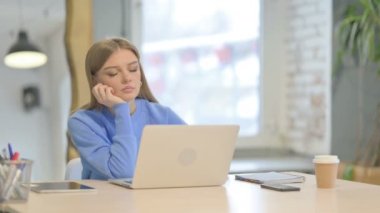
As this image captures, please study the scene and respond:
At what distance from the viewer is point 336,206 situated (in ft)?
5.43

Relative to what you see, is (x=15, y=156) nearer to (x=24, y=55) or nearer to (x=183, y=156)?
(x=183, y=156)

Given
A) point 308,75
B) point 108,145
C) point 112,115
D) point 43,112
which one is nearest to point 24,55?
point 43,112

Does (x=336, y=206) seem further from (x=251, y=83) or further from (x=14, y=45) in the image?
(x=251, y=83)

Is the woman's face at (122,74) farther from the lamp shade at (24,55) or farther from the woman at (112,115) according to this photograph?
the lamp shade at (24,55)

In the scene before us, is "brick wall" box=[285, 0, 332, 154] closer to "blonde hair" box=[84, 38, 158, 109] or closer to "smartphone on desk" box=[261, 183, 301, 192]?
"blonde hair" box=[84, 38, 158, 109]

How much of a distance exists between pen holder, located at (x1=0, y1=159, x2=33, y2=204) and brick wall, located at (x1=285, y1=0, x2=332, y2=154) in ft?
9.47

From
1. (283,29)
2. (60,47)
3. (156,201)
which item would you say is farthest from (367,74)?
(156,201)

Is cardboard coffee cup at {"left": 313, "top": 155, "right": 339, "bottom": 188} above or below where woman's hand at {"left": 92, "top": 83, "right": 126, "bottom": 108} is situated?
below

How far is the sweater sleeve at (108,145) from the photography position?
2.20 m

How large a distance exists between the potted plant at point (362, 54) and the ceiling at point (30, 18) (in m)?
1.61

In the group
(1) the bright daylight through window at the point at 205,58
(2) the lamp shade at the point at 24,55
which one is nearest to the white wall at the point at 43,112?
(2) the lamp shade at the point at 24,55

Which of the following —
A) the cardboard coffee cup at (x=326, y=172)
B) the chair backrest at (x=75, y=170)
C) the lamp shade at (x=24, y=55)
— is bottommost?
the chair backrest at (x=75, y=170)

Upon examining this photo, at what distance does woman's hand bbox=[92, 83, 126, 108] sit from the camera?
228 cm

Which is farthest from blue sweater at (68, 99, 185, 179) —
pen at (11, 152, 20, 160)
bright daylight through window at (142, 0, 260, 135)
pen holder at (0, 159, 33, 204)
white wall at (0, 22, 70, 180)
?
bright daylight through window at (142, 0, 260, 135)
